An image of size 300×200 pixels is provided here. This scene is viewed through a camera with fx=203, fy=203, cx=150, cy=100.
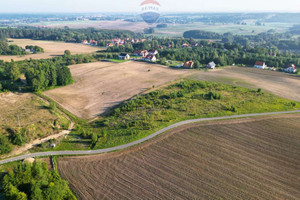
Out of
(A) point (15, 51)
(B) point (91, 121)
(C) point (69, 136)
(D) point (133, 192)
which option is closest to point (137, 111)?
(B) point (91, 121)

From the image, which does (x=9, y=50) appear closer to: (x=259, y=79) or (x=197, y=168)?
(x=197, y=168)

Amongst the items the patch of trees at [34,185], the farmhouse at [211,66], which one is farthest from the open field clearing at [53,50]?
the patch of trees at [34,185]

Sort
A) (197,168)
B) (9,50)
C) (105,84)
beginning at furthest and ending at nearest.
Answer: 1. (9,50)
2. (105,84)
3. (197,168)

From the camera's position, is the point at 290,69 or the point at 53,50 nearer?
the point at 290,69

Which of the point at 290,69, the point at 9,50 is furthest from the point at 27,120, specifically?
the point at 9,50

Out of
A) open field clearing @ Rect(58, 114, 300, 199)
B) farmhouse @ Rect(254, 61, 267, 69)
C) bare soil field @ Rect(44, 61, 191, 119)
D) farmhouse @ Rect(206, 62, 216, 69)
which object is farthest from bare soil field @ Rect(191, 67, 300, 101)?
open field clearing @ Rect(58, 114, 300, 199)

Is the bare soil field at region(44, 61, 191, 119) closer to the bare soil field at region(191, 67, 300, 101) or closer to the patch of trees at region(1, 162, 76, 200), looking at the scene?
the bare soil field at region(191, 67, 300, 101)
